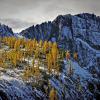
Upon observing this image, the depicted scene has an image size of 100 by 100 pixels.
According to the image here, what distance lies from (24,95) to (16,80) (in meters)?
17.6

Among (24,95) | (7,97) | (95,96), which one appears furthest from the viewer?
(95,96)

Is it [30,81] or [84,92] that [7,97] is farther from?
[84,92]

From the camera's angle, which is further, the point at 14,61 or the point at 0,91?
the point at 14,61

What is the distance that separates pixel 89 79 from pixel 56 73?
32.6 meters

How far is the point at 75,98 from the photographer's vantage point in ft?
516

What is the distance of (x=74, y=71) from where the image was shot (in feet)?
651

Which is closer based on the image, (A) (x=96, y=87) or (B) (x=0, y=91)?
(B) (x=0, y=91)

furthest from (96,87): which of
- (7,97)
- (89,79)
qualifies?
(7,97)

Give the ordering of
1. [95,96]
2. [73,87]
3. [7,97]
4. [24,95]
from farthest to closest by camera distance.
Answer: [95,96] → [73,87] → [24,95] → [7,97]

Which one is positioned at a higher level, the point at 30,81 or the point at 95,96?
the point at 30,81

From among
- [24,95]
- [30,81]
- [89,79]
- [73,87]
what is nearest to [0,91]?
[24,95]

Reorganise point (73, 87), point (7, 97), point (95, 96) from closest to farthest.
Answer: point (7, 97) < point (73, 87) < point (95, 96)

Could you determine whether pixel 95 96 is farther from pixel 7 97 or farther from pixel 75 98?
pixel 7 97

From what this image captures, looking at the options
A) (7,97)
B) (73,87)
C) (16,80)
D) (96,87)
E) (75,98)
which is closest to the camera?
(7,97)
